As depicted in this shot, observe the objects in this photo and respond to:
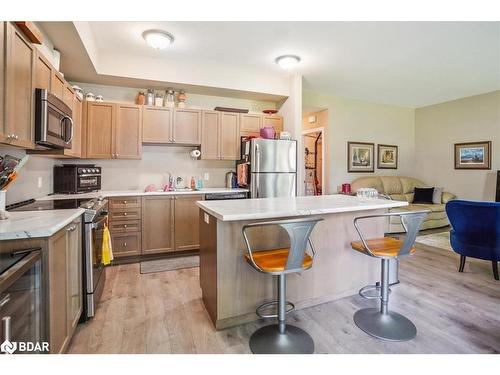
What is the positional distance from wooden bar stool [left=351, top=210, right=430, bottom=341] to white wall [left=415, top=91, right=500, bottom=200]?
481 cm

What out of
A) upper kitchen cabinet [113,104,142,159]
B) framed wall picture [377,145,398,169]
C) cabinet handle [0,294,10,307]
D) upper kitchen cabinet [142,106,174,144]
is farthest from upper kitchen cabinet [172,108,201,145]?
framed wall picture [377,145,398,169]

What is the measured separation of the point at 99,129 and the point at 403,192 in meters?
6.09

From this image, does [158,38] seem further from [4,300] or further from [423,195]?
[423,195]

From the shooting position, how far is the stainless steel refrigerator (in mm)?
4066

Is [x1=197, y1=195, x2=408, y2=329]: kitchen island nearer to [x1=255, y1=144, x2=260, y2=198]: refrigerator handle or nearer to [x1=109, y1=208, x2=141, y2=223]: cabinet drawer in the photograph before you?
[x1=109, y1=208, x2=141, y2=223]: cabinet drawer

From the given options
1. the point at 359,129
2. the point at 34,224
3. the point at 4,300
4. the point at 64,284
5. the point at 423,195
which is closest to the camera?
the point at 4,300

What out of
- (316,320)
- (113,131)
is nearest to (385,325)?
(316,320)

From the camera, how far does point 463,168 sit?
19.3 ft

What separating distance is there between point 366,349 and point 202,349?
110 centimetres

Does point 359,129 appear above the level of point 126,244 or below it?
above

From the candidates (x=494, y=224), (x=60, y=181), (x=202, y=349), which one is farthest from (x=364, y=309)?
(x=60, y=181)

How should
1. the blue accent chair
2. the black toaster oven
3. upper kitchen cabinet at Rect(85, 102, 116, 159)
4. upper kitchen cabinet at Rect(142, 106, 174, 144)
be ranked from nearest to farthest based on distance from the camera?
the blue accent chair < the black toaster oven < upper kitchen cabinet at Rect(85, 102, 116, 159) < upper kitchen cabinet at Rect(142, 106, 174, 144)

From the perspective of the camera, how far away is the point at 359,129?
6.17m
